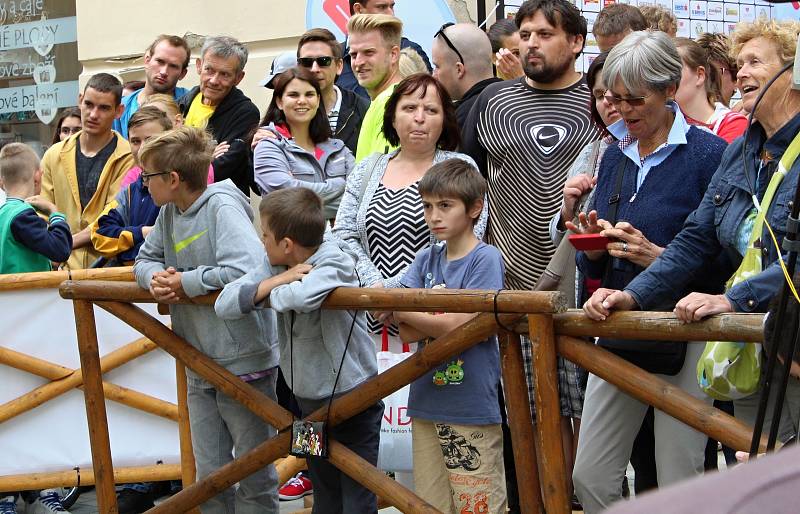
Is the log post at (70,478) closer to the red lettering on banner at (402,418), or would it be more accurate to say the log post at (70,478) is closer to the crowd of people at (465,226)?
the crowd of people at (465,226)

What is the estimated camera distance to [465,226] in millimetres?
4227

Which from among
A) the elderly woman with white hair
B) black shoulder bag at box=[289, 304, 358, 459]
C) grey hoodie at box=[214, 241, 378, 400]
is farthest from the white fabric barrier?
the elderly woman with white hair

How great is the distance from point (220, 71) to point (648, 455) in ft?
12.0

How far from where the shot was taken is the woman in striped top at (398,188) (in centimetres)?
480

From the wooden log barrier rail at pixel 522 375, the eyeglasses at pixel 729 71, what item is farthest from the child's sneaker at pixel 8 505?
the eyeglasses at pixel 729 71

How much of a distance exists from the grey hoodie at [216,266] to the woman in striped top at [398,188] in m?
0.48

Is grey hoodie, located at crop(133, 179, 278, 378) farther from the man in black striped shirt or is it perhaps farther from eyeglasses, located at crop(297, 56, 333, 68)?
eyeglasses, located at crop(297, 56, 333, 68)

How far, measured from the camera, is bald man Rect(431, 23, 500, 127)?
18.6ft

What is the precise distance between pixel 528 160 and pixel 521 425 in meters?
1.59

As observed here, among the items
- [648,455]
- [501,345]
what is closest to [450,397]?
[501,345]

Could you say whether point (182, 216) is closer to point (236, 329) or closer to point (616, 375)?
point (236, 329)

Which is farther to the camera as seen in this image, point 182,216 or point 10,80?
point 10,80

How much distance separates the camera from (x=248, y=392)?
443cm

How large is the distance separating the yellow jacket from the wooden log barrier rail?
2.57 meters
